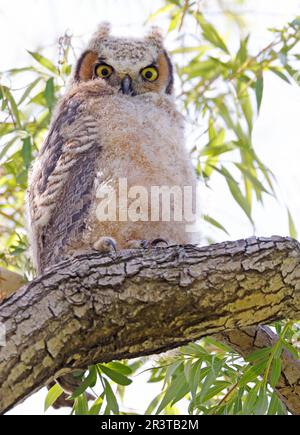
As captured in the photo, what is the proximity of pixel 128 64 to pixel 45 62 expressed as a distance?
32.2 inches

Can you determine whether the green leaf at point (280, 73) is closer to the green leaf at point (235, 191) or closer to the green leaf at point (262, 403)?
the green leaf at point (235, 191)

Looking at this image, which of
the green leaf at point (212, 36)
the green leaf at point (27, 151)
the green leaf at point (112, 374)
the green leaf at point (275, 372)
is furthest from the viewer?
the green leaf at point (212, 36)

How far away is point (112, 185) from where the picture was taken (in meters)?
3.19

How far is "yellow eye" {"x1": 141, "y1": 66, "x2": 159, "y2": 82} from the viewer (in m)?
3.55

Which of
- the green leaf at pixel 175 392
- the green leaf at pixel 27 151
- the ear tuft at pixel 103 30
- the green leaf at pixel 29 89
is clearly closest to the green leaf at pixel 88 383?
the green leaf at pixel 175 392

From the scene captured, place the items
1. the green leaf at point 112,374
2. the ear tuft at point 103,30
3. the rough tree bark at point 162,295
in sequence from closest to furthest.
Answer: the rough tree bark at point 162,295 < the green leaf at point 112,374 < the ear tuft at point 103,30

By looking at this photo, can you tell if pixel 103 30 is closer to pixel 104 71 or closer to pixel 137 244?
pixel 104 71

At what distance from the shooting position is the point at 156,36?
3.71m

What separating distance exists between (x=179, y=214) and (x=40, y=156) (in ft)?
2.22

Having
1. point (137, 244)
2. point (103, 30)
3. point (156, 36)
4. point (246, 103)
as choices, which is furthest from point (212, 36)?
point (137, 244)

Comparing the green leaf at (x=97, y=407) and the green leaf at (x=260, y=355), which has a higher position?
the green leaf at (x=260, y=355)

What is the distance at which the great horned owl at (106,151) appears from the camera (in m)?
3.20
